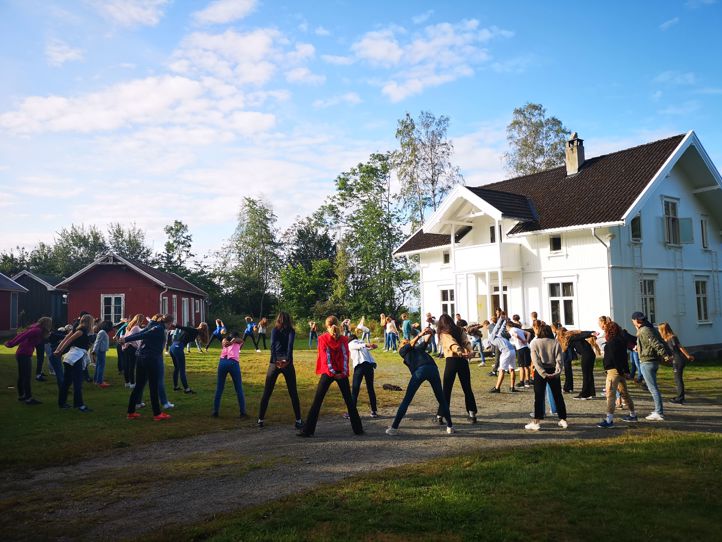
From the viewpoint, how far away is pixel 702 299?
81.6 ft

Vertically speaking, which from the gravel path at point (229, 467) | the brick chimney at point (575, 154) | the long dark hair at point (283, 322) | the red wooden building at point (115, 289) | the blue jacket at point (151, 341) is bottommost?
the gravel path at point (229, 467)

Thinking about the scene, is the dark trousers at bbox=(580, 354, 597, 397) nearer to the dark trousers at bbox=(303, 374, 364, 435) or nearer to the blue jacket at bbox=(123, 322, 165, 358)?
the dark trousers at bbox=(303, 374, 364, 435)

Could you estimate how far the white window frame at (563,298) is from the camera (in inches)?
851

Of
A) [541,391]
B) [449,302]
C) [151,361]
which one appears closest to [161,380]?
[151,361]

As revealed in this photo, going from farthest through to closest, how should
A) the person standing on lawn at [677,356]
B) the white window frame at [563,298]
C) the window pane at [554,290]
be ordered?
the window pane at [554,290]
the white window frame at [563,298]
the person standing on lawn at [677,356]

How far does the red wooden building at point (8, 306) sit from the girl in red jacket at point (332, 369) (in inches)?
1416

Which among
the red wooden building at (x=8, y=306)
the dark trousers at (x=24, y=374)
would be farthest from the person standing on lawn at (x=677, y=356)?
the red wooden building at (x=8, y=306)

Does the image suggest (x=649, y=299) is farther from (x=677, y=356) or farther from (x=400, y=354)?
(x=400, y=354)

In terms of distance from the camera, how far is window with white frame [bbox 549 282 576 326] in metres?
21.9

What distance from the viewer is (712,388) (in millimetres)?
13555

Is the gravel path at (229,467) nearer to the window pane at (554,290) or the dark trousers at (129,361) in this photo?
the dark trousers at (129,361)

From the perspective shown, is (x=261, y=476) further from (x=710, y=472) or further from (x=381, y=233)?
(x=381, y=233)

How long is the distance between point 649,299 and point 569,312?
11.1ft

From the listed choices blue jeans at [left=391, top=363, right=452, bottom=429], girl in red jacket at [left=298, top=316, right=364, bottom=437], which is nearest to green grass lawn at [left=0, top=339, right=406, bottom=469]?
girl in red jacket at [left=298, top=316, right=364, bottom=437]
